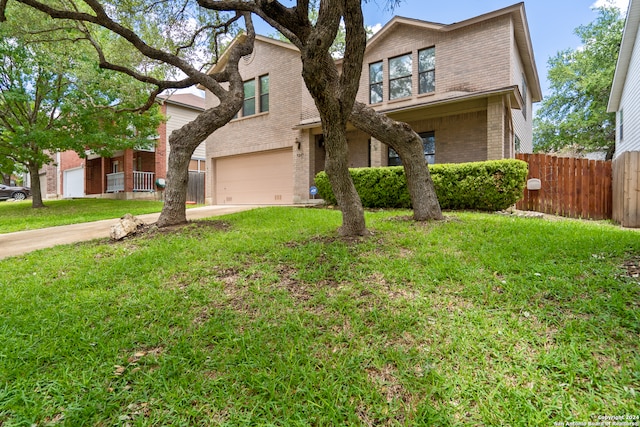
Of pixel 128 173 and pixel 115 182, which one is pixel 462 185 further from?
pixel 115 182


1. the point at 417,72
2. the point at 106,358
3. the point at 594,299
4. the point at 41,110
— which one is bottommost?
the point at 106,358

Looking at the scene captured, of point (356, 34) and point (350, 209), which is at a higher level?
point (356, 34)

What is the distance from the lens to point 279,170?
43.0 feet

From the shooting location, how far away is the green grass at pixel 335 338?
1.81 m

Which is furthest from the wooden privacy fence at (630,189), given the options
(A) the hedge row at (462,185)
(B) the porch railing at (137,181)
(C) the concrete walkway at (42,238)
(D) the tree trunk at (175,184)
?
(B) the porch railing at (137,181)

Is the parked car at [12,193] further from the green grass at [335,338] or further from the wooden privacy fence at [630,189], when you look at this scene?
the wooden privacy fence at [630,189]

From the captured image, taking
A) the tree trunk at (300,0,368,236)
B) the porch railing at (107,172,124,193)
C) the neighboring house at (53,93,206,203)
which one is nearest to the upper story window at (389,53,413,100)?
the tree trunk at (300,0,368,236)

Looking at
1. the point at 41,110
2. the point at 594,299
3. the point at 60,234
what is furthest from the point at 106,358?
the point at 41,110

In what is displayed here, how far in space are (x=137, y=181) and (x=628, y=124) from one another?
2252 cm

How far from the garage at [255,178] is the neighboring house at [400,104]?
0.14 feet

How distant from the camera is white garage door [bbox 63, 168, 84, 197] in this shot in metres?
22.1

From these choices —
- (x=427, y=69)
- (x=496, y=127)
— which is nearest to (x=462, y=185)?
(x=496, y=127)

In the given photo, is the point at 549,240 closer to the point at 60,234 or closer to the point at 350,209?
the point at 350,209

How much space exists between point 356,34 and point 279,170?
978 cm
